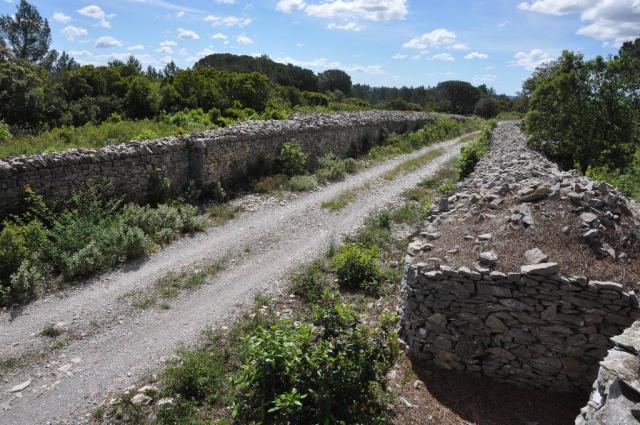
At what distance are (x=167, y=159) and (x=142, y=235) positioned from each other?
350cm

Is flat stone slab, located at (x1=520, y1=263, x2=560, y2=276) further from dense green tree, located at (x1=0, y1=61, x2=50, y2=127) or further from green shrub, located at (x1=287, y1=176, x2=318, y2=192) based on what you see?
dense green tree, located at (x1=0, y1=61, x2=50, y2=127)

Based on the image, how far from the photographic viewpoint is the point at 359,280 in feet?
29.4

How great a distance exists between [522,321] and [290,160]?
39.3 feet

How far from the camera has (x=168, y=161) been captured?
42.0 feet

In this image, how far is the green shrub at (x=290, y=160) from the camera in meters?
16.8

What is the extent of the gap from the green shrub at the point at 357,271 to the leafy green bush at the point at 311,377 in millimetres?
3238

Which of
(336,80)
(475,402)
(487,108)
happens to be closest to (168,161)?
(475,402)

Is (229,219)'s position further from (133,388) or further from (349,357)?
(349,357)

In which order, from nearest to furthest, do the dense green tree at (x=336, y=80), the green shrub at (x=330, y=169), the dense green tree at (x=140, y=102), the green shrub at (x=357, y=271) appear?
the green shrub at (x=357, y=271) < the green shrub at (x=330, y=169) < the dense green tree at (x=140, y=102) < the dense green tree at (x=336, y=80)

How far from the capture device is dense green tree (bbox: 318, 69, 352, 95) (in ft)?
268

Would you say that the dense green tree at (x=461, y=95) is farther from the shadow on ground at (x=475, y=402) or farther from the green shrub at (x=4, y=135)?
the shadow on ground at (x=475, y=402)

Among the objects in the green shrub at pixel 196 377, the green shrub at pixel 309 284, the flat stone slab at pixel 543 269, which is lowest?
the green shrub at pixel 196 377

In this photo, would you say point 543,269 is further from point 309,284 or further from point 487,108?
point 487,108

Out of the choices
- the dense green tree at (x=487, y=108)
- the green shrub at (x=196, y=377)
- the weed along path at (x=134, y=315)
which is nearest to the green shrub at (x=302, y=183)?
the weed along path at (x=134, y=315)
